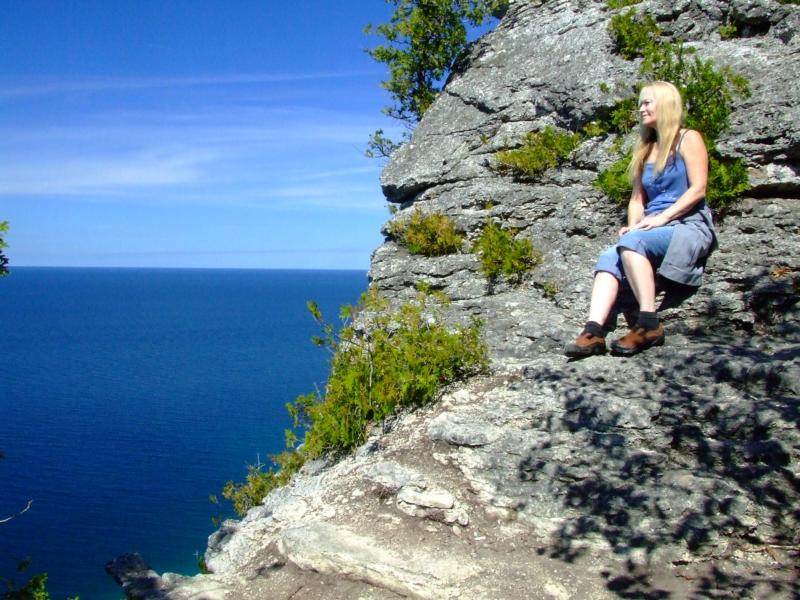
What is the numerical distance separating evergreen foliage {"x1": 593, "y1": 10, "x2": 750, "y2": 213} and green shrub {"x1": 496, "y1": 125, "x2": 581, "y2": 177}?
45 cm

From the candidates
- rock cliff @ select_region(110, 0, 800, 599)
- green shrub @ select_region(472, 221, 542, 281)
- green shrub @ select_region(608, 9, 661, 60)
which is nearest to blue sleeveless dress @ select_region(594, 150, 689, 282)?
rock cliff @ select_region(110, 0, 800, 599)

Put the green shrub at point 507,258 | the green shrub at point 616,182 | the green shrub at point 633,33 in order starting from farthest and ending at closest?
the green shrub at point 633,33, the green shrub at point 507,258, the green shrub at point 616,182

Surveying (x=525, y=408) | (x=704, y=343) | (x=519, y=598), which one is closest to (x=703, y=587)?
(x=519, y=598)

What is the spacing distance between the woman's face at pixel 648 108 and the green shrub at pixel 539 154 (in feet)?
8.42

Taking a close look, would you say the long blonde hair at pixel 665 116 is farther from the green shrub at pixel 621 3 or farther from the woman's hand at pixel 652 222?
the green shrub at pixel 621 3

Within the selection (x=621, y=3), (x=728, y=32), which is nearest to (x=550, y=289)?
(x=728, y=32)

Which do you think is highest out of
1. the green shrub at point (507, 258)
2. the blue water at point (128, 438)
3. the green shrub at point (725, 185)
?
the green shrub at point (725, 185)

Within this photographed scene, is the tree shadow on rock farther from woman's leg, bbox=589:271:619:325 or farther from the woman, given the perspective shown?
woman's leg, bbox=589:271:619:325

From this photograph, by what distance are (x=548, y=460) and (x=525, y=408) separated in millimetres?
631

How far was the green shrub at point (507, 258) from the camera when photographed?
317 inches

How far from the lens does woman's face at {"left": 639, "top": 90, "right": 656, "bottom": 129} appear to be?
252 inches

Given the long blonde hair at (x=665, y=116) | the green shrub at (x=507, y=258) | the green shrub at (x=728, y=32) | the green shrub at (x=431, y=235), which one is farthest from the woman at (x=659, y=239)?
the green shrub at (x=728, y=32)

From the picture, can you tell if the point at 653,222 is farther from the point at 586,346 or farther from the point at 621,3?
the point at 621,3

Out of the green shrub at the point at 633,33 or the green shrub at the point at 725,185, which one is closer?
the green shrub at the point at 725,185
